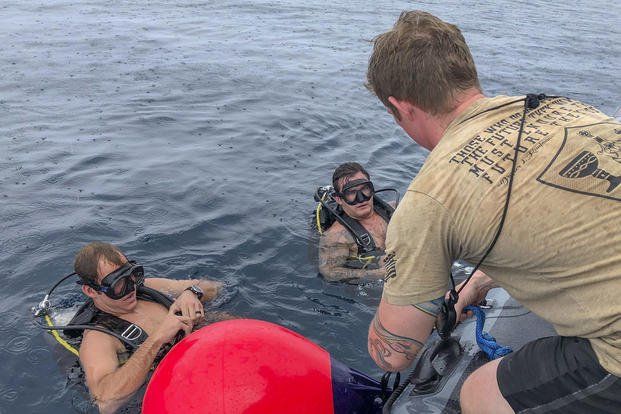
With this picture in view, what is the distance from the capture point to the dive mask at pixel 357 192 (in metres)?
6.12

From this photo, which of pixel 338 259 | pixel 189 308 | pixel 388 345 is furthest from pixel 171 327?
pixel 338 259

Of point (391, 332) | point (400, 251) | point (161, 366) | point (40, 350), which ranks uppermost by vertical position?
point (400, 251)

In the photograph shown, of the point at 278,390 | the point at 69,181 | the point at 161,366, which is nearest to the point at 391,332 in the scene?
the point at 278,390

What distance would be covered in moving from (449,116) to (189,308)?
2.86m

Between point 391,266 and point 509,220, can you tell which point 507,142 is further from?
point 391,266

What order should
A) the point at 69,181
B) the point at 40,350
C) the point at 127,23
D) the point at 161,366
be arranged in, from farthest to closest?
the point at 127,23 → the point at 69,181 → the point at 40,350 → the point at 161,366

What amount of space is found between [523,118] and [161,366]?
7.38ft

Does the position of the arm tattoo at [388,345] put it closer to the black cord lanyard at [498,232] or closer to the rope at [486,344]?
the black cord lanyard at [498,232]

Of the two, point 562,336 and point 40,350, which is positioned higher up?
point 562,336

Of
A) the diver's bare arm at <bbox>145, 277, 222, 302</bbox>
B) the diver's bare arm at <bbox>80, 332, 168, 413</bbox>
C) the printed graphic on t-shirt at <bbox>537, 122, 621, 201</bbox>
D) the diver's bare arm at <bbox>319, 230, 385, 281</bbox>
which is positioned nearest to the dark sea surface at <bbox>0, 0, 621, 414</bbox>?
the diver's bare arm at <bbox>319, 230, 385, 281</bbox>

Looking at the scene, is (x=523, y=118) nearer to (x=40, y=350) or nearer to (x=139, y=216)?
(x=40, y=350)

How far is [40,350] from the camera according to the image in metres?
5.21

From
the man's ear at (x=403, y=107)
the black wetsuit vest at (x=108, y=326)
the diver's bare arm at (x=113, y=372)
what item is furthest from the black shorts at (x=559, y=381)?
the black wetsuit vest at (x=108, y=326)

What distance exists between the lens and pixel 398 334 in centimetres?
253
